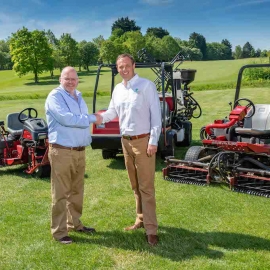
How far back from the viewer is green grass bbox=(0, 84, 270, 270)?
378 centimetres

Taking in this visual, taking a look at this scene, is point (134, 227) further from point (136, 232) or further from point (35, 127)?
point (35, 127)

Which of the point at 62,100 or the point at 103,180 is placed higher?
the point at 62,100

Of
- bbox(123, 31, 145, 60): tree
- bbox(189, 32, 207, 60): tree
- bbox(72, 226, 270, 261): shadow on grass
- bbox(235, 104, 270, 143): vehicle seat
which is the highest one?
bbox(189, 32, 207, 60): tree

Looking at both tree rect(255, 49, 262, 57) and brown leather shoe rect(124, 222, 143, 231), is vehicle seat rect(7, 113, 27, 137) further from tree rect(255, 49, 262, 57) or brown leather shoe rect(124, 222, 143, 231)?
tree rect(255, 49, 262, 57)

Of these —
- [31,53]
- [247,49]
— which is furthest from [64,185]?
[247,49]

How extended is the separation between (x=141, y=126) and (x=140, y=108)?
171 mm

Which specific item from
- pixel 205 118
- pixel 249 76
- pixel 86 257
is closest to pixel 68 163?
pixel 86 257

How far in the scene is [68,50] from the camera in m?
57.2

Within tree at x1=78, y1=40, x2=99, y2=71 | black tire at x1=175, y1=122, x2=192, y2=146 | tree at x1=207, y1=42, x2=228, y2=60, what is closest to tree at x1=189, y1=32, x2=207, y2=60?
tree at x1=207, y1=42, x2=228, y2=60

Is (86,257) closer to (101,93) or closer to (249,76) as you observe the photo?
(101,93)

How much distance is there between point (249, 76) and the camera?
31266 millimetres

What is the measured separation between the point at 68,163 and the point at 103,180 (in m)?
2.67

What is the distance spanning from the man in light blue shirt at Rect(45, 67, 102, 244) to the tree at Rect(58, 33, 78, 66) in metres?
54.2

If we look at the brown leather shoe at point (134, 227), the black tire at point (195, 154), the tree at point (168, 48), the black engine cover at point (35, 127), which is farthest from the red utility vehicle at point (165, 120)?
the tree at point (168, 48)
